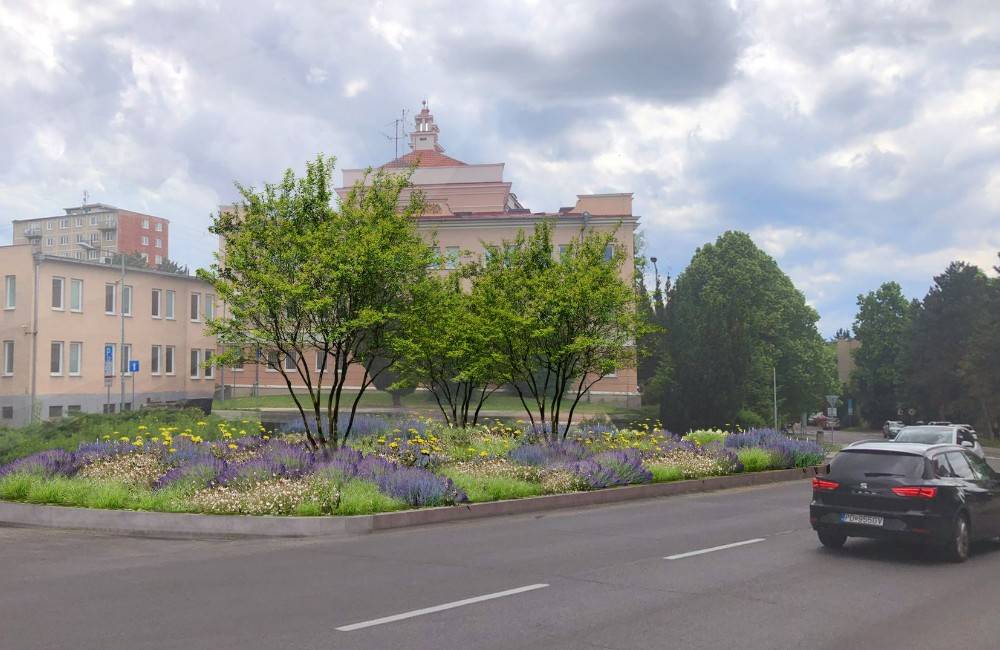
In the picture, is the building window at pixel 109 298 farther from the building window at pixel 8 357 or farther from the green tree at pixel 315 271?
the green tree at pixel 315 271

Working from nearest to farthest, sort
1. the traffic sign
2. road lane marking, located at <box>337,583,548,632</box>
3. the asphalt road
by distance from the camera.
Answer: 1. the asphalt road
2. road lane marking, located at <box>337,583,548,632</box>
3. the traffic sign

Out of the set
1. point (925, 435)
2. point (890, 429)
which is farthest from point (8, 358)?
point (890, 429)

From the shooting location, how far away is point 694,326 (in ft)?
179

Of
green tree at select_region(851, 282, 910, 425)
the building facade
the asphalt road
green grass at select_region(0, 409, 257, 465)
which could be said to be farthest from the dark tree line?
the asphalt road

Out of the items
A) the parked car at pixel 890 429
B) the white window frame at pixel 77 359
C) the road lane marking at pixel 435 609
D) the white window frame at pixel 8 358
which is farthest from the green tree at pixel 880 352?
the road lane marking at pixel 435 609

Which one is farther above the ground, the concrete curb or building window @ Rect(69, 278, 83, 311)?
building window @ Rect(69, 278, 83, 311)

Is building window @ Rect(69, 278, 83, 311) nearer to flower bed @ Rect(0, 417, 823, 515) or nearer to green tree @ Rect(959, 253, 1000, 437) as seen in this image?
flower bed @ Rect(0, 417, 823, 515)

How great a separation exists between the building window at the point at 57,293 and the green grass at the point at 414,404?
11.3 meters

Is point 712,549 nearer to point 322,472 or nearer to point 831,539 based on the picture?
point 831,539

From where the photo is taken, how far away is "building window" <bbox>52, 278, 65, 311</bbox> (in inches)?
2260

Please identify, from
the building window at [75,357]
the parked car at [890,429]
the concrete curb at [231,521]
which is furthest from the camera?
the parked car at [890,429]

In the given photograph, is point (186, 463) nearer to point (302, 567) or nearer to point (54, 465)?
point (54, 465)

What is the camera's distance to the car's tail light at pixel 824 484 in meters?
11.8

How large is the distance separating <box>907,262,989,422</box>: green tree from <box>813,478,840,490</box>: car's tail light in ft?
246
